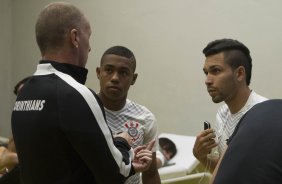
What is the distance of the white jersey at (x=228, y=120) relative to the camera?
78.4 inches

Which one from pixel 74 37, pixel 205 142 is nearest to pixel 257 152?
pixel 74 37

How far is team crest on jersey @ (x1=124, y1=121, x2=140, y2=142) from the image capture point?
193 cm

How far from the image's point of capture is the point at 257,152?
3.22 ft

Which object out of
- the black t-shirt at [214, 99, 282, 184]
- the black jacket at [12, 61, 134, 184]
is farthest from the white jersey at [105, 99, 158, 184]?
the black t-shirt at [214, 99, 282, 184]

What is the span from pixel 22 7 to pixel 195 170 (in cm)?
289

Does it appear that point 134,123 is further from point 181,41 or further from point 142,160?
point 181,41

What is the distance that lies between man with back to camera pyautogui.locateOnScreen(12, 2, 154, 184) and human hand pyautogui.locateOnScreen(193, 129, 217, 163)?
603mm

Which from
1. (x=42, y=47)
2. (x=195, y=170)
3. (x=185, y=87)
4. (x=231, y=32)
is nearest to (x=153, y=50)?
(x=185, y=87)

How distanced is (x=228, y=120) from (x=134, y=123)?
530 mm

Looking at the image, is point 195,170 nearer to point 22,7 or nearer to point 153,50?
point 153,50

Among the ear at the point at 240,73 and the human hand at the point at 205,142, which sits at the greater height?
the ear at the point at 240,73

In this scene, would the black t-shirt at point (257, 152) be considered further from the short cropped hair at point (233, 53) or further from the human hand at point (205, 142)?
the short cropped hair at point (233, 53)

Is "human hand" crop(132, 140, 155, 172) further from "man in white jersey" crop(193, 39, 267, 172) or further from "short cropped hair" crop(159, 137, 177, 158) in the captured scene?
"short cropped hair" crop(159, 137, 177, 158)

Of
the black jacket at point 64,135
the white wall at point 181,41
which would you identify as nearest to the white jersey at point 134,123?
the black jacket at point 64,135
